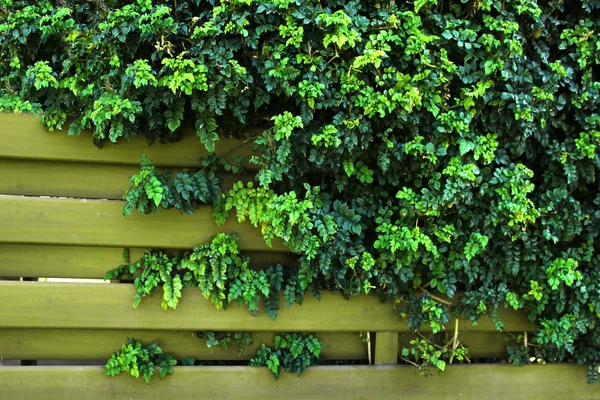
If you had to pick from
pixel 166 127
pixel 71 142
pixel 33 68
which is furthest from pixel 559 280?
pixel 33 68

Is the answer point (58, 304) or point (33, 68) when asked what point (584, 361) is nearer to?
point (58, 304)

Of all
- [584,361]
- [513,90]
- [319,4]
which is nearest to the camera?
[319,4]

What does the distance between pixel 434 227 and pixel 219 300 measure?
1201 mm

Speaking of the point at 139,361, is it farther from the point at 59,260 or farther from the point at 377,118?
the point at 377,118

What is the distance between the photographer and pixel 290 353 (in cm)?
313

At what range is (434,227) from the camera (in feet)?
9.72

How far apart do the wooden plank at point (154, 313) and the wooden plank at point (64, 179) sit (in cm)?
48

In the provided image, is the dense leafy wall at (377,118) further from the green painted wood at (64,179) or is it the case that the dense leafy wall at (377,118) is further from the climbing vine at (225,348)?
the climbing vine at (225,348)

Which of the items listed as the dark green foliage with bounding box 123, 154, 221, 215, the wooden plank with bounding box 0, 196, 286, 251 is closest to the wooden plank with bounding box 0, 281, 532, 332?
the wooden plank with bounding box 0, 196, 286, 251

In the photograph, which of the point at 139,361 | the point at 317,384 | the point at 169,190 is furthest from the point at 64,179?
the point at 317,384

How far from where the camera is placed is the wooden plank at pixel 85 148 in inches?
112

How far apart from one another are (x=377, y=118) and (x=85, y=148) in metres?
1.52

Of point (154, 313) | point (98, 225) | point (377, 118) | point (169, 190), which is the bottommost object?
point (154, 313)

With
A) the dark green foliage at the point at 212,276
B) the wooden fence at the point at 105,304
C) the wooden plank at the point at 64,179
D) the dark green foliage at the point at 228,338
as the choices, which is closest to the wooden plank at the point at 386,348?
the wooden fence at the point at 105,304
